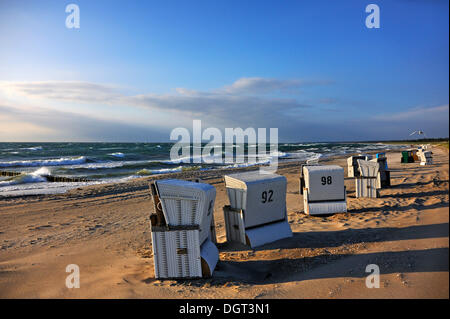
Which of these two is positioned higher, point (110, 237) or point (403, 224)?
point (403, 224)

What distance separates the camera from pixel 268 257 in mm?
6027

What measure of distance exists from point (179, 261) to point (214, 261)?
2.30 ft

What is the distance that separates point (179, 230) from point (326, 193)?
5.92m

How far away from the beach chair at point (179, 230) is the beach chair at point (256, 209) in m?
1.57

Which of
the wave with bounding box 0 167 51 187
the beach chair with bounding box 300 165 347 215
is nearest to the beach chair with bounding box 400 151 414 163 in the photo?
the beach chair with bounding box 300 165 347 215

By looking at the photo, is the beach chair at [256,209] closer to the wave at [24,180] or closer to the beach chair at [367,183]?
the beach chair at [367,183]

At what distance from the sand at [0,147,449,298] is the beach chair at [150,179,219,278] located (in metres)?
0.22

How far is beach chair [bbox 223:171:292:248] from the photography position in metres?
6.56

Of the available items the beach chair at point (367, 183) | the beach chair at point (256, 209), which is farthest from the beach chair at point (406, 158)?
the beach chair at point (256, 209)

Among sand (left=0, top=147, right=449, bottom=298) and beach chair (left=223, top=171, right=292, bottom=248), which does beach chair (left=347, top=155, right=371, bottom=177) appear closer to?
sand (left=0, top=147, right=449, bottom=298)

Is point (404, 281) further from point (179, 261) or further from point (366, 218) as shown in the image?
point (366, 218)

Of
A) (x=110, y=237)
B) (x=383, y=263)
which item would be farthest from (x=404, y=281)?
(x=110, y=237)
